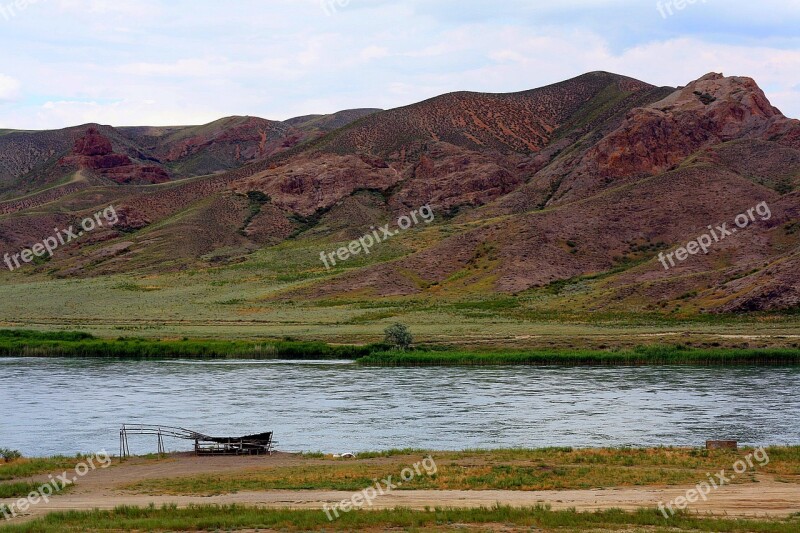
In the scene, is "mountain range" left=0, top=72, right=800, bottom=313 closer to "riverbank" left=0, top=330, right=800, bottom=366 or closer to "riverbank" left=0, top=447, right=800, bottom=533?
"riverbank" left=0, top=330, right=800, bottom=366

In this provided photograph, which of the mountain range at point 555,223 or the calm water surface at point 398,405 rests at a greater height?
the mountain range at point 555,223

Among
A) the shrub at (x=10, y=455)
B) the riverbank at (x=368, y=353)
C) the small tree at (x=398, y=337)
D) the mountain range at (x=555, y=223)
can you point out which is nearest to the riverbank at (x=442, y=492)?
the shrub at (x=10, y=455)

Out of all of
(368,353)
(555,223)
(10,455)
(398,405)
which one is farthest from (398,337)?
(555,223)

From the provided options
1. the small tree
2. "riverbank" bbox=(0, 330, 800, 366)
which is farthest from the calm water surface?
the small tree

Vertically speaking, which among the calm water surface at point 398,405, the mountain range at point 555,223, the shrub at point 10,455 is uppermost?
the mountain range at point 555,223

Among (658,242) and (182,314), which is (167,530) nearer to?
(182,314)

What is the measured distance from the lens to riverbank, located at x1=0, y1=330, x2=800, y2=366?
226 feet

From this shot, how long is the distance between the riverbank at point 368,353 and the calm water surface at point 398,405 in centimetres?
344

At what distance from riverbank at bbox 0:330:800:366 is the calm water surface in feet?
11.3

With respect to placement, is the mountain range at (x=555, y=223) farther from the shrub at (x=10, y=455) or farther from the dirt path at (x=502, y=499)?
the shrub at (x=10, y=455)

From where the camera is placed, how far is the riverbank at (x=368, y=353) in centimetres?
6888

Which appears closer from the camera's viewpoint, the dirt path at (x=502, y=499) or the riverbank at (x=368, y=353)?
the dirt path at (x=502, y=499)

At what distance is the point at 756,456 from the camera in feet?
103

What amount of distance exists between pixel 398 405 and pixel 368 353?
24604 millimetres
